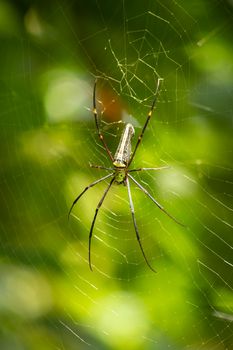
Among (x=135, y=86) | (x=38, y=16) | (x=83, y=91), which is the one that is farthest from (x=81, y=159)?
(x=38, y=16)

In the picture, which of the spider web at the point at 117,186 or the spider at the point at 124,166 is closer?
the spider web at the point at 117,186

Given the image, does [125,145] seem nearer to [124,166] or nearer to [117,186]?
[124,166]

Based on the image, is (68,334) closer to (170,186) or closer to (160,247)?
(160,247)

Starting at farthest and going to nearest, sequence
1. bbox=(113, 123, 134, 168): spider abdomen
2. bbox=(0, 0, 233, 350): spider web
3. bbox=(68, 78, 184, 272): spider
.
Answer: bbox=(113, 123, 134, 168): spider abdomen, bbox=(68, 78, 184, 272): spider, bbox=(0, 0, 233, 350): spider web

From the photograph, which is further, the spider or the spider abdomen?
the spider abdomen

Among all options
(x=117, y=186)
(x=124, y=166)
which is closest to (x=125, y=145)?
(x=124, y=166)

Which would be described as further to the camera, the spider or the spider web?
the spider

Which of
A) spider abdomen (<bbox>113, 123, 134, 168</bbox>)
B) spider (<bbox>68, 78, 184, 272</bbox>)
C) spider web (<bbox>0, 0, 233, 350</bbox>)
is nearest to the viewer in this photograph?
spider web (<bbox>0, 0, 233, 350</bbox>)

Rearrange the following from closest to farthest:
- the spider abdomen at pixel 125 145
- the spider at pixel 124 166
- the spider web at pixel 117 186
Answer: the spider web at pixel 117 186 < the spider at pixel 124 166 < the spider abdomen at pixel 125 145

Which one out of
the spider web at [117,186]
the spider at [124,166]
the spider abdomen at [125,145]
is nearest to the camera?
the spider web at [117,186]
